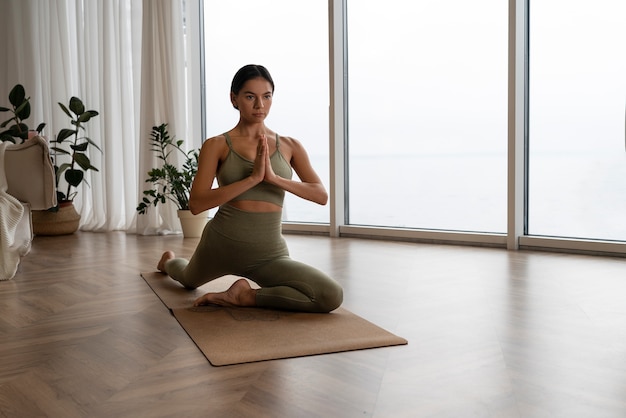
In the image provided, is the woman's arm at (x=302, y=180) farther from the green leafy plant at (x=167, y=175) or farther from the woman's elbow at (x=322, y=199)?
the green leafy plant at (x=167, y=175)

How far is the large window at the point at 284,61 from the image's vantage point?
5.60 m

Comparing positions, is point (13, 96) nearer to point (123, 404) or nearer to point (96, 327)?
point (96, 327)

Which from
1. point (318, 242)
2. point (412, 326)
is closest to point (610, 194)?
point (318, 242)

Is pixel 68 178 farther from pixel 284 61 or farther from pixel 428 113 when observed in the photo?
pixel 428 113

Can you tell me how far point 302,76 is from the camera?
573 cm

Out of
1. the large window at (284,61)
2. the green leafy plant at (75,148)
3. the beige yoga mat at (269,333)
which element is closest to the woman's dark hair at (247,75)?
the beige yoga mat at (269,333)

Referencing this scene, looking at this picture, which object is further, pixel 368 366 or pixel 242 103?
pixel 242 103

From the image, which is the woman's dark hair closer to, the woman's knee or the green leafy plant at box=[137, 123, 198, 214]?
the woman's knee

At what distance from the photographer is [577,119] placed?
4.41 meters

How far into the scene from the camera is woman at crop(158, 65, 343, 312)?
2.53m

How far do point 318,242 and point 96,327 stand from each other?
2.58 m

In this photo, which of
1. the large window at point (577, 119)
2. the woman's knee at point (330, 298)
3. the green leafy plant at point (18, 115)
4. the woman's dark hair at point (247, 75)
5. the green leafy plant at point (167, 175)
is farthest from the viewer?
the green leafy plant at point (18, 115)

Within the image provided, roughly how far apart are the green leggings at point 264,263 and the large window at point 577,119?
2.38m

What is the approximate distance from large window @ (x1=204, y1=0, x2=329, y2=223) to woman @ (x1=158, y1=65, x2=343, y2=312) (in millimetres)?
2841
